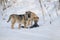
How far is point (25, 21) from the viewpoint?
1.72m

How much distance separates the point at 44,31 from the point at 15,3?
32 cm

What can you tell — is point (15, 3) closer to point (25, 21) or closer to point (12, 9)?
point (12, 9)

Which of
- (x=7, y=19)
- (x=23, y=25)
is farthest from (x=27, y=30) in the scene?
(x=7, y=19)

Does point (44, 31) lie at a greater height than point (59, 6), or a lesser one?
lesser

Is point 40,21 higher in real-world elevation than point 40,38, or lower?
higher

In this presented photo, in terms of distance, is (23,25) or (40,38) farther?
(23,25)

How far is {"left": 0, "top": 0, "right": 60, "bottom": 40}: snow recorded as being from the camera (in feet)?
5.21

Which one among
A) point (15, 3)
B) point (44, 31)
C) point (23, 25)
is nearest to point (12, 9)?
point (15, 3)

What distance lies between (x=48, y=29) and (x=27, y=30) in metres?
0.17

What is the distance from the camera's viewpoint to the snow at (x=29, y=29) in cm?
159

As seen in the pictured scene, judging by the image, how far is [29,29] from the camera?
1.68 m

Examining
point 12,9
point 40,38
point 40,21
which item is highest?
point 12,9

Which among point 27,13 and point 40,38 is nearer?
point 40,38

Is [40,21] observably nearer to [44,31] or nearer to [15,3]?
[44,31]
